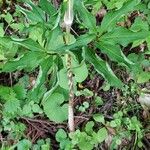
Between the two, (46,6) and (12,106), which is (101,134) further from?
(46,6)

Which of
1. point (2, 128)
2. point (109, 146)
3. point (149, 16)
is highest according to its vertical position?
point (149, 16)

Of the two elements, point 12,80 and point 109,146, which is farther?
point 12,80

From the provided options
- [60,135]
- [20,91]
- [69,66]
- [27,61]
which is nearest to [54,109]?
[60,135]

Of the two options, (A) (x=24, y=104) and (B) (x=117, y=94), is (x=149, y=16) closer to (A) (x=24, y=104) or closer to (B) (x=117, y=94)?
(B) (x=117, y=94)

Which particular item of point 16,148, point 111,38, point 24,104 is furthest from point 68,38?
point 16,148

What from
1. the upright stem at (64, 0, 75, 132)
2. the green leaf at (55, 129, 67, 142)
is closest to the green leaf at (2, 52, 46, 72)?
the upright stem at (64, 0, 75, 132)

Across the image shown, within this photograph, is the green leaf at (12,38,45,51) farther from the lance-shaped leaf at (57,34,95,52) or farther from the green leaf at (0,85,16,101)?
the green leaf at (0,85,16,101)
